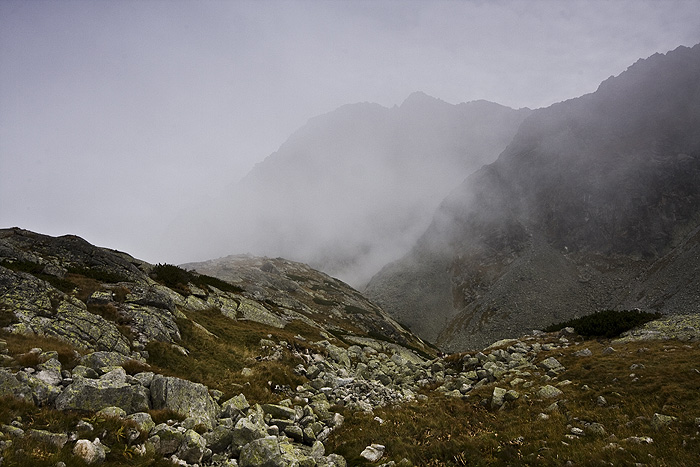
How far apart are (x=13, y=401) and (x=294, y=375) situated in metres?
15.1

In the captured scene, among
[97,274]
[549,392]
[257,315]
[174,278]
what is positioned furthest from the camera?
[257,315]

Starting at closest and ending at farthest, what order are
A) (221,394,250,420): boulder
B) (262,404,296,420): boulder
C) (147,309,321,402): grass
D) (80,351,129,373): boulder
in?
(80,351,129,373): boulder < (221,394,250,420): boulder < (262,404,296,420): boulder < (147,309,321,402): grass

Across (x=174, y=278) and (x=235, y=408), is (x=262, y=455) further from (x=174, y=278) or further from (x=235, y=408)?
(x=174, y=278)

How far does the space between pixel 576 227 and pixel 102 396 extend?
170869 millimetres

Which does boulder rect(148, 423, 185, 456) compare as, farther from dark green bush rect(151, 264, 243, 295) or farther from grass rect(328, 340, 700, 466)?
dark green bush rect(151, 264, 243, 295)

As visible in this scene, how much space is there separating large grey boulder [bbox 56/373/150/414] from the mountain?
104178 mm

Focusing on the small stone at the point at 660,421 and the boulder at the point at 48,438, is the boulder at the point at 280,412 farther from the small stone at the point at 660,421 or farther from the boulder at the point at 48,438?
the small stone at the point at 660,421

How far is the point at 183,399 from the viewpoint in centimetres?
1259

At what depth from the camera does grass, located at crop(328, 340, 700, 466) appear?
1066 cm

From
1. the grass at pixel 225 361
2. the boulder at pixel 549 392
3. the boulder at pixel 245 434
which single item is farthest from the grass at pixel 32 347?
the boulder at pixel 549 392

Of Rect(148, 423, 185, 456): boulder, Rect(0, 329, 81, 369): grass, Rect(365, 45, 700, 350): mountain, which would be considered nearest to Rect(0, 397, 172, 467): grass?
Rect(148, 423, 185, 456): boulder

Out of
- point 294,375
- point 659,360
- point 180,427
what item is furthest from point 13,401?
point 659,360

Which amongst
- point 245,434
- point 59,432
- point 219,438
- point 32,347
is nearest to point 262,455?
point 245,434

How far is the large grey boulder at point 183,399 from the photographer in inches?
482
